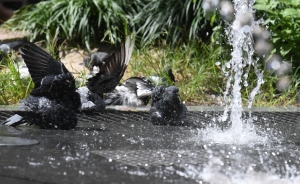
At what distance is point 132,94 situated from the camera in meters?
6.19

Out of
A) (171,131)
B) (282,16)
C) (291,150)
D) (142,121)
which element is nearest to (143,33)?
(282,16)

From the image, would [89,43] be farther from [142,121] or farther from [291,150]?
[291,150]

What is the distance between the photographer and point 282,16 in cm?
708

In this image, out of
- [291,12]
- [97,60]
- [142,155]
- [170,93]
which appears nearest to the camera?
[142,155]

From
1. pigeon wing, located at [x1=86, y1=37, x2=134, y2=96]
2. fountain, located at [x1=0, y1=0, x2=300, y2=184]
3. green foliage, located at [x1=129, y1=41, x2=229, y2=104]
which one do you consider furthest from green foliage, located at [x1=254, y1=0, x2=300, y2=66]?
pigeon wing, located at [x1=86, y1=37, x2=134, y2=96]

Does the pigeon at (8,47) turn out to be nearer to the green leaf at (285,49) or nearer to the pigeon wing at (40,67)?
the pigeon wing at (40,67)

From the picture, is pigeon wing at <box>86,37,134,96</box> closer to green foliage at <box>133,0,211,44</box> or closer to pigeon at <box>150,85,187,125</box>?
pigeon at <box>150,85,187,125</box>

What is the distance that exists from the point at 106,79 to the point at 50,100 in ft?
2.56

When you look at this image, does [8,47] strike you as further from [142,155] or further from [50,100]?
[142,155]

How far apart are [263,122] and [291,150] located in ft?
4.48

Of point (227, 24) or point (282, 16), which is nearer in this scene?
point (282, 16)

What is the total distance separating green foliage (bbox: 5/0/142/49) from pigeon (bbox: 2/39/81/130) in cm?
395

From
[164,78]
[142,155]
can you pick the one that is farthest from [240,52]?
[142,155]

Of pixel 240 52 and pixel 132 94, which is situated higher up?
pixel 240 52
